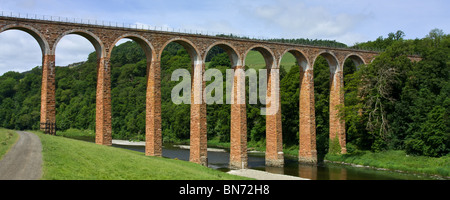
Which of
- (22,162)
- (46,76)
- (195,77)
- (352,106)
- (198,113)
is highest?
(195,77)

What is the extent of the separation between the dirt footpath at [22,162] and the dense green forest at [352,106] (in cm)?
3164

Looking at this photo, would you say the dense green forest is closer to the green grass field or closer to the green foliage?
the green foliage

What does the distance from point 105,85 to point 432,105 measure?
A: 29209mm

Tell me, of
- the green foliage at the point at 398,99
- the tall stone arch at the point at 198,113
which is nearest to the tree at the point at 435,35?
the green foliage at the point at 398,99

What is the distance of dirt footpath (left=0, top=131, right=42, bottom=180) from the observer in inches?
595

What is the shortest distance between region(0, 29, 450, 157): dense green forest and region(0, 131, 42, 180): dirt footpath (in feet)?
104

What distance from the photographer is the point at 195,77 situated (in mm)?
35844

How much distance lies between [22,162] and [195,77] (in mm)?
20041

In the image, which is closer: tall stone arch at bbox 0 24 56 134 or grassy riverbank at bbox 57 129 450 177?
tall stone arch at bbox 0 24 56 134

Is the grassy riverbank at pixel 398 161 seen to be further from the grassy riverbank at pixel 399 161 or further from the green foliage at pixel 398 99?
the green foliage at pixel 398 99

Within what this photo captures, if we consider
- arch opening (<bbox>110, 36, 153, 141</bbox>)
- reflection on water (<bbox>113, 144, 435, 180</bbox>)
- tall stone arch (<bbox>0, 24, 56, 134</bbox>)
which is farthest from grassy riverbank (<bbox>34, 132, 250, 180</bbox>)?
arch opening (<bbox>110, 36, 153, 141</bbox>)

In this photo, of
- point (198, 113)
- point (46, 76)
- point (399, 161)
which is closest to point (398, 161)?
point (399, 161)

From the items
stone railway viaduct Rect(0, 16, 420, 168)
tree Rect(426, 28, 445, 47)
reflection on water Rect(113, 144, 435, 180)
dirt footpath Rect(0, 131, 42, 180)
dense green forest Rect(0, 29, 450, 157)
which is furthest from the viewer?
tree Rect(426, 28, 445, 47)

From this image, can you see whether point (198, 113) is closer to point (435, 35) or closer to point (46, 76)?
point (46, 76)
